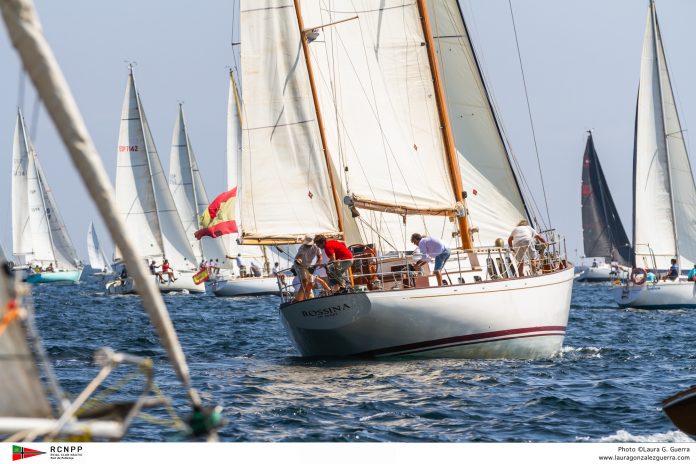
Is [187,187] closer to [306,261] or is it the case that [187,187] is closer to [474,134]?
[474,134]

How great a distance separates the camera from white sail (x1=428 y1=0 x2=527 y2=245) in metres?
24.0

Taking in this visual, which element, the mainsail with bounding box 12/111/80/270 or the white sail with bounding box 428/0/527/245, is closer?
the white sail with bounding box 428/0/527/245

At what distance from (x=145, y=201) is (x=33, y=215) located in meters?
26.7

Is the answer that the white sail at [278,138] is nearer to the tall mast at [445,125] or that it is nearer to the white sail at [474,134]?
the tall mast at [445,125]

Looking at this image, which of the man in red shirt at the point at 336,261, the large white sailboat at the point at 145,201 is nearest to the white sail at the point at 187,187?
the large white sailboat at the point at 145,201

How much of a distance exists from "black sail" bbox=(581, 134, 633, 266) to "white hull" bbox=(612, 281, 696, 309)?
35974mm

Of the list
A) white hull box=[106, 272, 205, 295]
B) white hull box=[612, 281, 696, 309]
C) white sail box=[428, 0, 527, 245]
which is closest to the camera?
white sail box=[428, 0, 527, 245]

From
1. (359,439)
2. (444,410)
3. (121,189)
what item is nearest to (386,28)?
(444,410)

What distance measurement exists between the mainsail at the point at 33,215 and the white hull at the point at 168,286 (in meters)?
22.0

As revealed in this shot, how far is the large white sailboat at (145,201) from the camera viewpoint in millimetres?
61906

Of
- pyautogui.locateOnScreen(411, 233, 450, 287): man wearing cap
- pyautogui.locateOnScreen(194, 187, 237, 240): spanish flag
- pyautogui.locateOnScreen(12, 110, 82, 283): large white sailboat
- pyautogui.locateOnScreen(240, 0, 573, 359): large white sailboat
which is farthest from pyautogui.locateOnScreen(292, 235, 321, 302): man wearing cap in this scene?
pyautogui.locateOnScreen(12, 110, 82, 283): large white sailboat

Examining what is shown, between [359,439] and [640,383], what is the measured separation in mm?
6593

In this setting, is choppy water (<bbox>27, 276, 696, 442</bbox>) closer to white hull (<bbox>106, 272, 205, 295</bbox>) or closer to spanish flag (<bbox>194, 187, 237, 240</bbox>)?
white hull (<bbox>106, 272, 205, 295</bbox>)

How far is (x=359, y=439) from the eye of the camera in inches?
482
